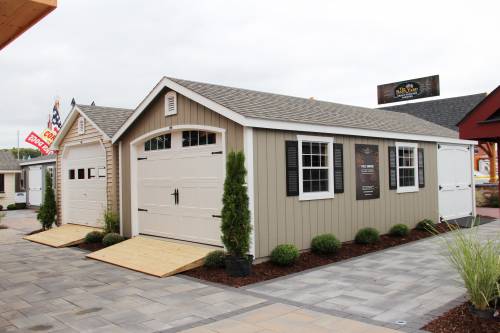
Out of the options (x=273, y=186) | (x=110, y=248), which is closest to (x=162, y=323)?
(x=273, y=186)

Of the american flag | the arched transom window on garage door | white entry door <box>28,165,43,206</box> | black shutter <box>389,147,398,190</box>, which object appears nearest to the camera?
the arched transom window on garage door

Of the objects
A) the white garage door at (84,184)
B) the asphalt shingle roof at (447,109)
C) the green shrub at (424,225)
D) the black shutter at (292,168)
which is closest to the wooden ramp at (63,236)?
the white garage door at (84,184)

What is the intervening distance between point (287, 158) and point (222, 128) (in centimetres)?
138

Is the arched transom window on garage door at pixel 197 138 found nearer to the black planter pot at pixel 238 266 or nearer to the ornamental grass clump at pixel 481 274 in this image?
the black planter pot at pixel 238 266

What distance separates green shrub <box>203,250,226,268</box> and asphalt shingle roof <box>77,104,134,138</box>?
5321mm

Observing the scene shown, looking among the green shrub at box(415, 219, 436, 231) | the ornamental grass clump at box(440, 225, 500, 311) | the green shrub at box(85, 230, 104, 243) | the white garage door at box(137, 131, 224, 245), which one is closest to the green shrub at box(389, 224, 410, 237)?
the green shrub at box(415, 219, 436, 231)

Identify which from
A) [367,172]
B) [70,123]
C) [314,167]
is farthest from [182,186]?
[70,123]

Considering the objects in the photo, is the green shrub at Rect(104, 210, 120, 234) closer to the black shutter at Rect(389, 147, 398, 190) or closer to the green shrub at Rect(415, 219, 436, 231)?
the black shutter at Rect(389, 147, 398, 190)

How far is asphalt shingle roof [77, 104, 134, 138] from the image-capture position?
37.5 ft

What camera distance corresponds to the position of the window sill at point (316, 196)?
822 cm

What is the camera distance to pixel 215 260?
729 cm

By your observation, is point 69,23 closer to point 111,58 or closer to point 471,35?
point 111,58

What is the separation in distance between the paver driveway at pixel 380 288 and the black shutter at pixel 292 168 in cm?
157

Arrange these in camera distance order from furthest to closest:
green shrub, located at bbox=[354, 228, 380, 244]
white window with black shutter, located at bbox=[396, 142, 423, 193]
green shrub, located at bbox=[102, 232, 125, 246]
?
white window with black shutter, located at bbox=[396, 142, 423, 193]
green shrub, located at bbox=[102, 232, 125, 246]
green shrub, located at bbox=[354, 228, 380, 244]
